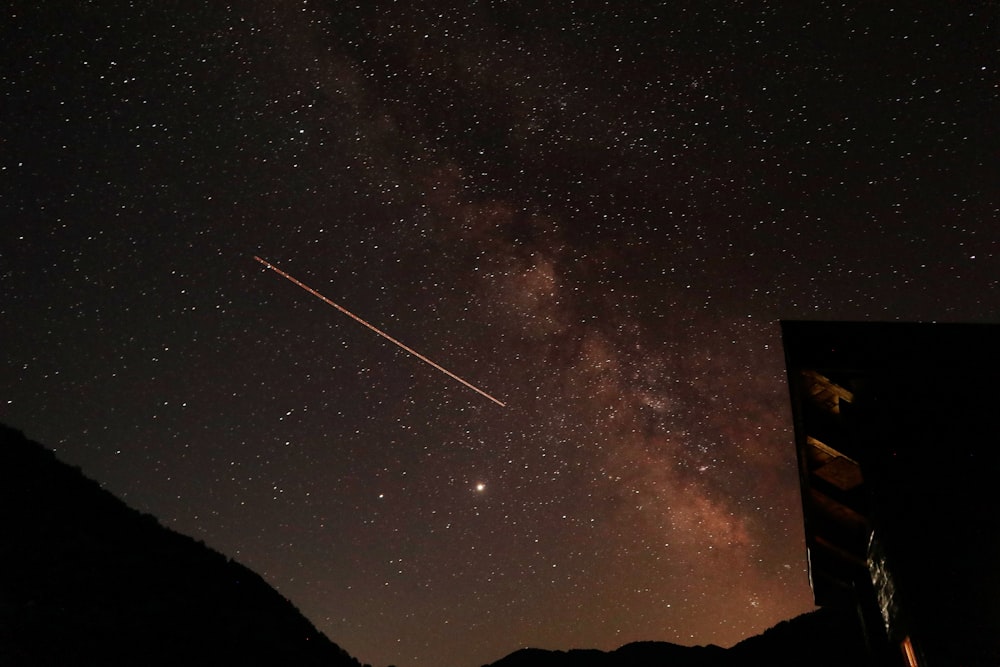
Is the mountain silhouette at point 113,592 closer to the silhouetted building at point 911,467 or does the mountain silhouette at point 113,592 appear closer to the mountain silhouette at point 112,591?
the mountain silhouette at point 112,591

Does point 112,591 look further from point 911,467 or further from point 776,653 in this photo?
point 776,653

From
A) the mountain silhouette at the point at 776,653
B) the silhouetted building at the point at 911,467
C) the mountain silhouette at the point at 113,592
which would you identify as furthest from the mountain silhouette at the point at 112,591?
the mountain silhouette at the point at 776,653

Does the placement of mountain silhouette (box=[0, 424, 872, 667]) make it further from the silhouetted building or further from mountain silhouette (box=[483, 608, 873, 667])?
mountain silhouette (box=[483, 608, 873, 667])

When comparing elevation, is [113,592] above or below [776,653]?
below

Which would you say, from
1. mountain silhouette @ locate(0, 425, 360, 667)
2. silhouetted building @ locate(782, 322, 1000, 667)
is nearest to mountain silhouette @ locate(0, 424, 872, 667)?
mountain silhouette @ locate(0, 425, 360, 667)

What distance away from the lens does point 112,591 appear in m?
22.8

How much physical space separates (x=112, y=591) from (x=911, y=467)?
24.9 metres

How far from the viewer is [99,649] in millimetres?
18672

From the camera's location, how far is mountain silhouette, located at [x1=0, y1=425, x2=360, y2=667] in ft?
60.3

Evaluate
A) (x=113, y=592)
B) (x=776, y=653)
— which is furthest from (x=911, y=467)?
(x=776, y=653)

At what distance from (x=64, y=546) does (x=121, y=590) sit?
2694 millimetres

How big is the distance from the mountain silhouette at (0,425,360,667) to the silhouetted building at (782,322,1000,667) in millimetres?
18263

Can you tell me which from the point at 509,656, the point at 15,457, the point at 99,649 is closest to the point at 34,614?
the point at 99,649

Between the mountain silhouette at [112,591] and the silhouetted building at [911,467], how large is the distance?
1826 cm
